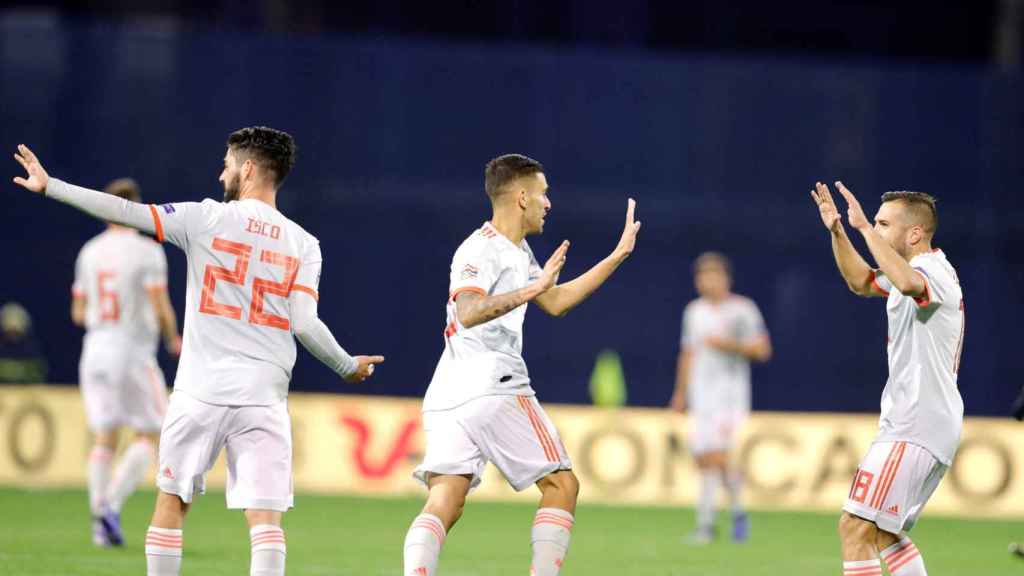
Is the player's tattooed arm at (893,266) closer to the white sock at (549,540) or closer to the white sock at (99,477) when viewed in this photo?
the white sock at (549,540)

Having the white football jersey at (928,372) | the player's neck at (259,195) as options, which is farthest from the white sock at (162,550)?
the white football jersey at (928,372)

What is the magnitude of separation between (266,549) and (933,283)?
3057mm

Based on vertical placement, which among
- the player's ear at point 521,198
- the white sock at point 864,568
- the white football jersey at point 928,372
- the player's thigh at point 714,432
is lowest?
the white sock at point 864,568

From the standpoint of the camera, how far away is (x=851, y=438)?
55.5 ft

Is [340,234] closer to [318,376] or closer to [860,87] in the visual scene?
[318,376]

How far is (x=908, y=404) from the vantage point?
6.98 meters

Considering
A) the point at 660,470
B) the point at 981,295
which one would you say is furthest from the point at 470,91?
the point at 981,295

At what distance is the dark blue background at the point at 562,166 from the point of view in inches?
751

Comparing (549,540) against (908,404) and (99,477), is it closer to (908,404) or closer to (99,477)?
(908,404)

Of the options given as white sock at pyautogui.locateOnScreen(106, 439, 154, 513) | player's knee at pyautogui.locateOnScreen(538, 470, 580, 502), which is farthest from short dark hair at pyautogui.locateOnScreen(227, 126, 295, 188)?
white sock at pyautogui.locateOnScreen(106, 439, 154, 513)

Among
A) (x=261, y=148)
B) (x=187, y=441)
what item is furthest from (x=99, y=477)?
(x=261, y=148)

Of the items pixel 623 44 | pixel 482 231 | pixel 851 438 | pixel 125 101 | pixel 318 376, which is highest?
pixel 623 44

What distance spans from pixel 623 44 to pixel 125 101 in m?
7.02

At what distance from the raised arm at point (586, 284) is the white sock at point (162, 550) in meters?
1.85
